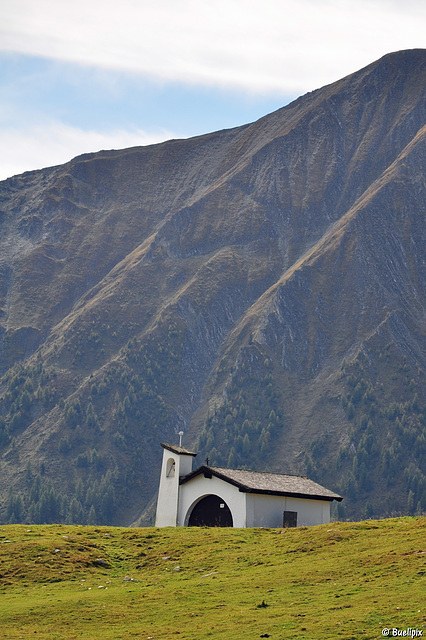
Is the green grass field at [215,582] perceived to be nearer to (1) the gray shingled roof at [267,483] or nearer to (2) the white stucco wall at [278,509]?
(2) the white stucco wall at [278,509]

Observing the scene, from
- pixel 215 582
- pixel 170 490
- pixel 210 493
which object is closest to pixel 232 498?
pixel 210 493

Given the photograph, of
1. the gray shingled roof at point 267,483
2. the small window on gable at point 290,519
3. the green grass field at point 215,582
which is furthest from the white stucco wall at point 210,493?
the green grass field at point 215,582

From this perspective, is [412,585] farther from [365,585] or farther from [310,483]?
[310,483]

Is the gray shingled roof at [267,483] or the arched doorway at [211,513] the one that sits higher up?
the gray shingled roof at [267,483]

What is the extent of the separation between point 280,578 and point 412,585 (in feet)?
22.5

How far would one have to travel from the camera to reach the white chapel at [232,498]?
2376 inches

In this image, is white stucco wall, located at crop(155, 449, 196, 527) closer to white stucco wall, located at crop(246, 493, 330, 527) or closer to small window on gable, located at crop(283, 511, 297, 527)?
white stucco wall, located at crop(246, 493, 330, 527)

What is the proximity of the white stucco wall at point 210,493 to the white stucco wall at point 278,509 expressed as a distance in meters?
0.72

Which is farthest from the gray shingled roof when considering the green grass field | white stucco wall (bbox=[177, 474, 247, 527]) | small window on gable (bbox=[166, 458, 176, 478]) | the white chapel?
the green grass field

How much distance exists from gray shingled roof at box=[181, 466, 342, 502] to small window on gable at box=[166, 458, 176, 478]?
2374 millimetres

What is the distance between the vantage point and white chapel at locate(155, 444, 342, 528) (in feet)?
198

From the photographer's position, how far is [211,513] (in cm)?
6334

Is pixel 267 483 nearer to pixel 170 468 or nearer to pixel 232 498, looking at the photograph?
pixel 232 498

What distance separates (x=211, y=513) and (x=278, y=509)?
524 centimetres
